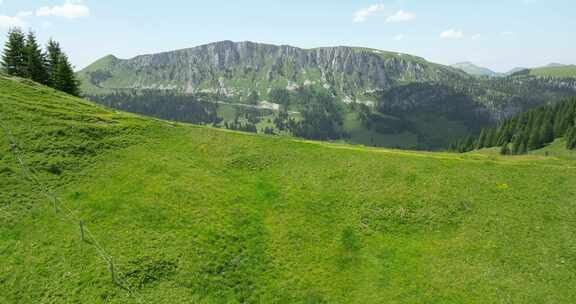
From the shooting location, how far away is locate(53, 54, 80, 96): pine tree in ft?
268

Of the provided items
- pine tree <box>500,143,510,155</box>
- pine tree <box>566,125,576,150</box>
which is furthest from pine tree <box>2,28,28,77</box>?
pine tree <box>566,125,576,150</box>

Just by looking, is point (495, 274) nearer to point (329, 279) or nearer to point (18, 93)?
point (329, 279)

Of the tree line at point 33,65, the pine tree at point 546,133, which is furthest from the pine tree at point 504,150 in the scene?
the tree line at point 33,65

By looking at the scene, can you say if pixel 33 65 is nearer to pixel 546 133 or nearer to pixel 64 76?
pixel 64 76

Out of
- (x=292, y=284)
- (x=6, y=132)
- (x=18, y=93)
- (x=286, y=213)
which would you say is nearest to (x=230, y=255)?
(x=292, y=284)

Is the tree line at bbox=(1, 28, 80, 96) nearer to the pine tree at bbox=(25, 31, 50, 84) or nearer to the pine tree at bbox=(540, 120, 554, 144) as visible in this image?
the pine tree at bbox=(25, 31, 50, 84)

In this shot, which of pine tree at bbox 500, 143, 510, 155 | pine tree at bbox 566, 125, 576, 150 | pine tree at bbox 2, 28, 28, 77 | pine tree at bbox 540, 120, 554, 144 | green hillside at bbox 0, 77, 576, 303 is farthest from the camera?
pine tree at bbox 540, 120, 554, 144

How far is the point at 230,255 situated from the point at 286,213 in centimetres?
890

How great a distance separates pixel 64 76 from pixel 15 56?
460 inches

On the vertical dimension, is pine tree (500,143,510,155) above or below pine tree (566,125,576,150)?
below

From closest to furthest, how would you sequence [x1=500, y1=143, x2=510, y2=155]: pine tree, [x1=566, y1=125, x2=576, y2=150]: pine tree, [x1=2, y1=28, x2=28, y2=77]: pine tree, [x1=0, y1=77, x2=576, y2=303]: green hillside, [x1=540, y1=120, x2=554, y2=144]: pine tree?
1. [x1=0, y1=77, x2=576, y2=303]: green hillside
2. [x1=2, y1=28, x2=28, y2=77]: pine tree
3. [x1=566, y1=125, x2=576, y2=150]: pine tree
4. [x1=500, y1=143, x2=510, y2=155]: pine tree
5. [x1=540, y1=120, x2=554, y2=144]: pine tree

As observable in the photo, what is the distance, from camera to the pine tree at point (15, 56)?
78.5 metres

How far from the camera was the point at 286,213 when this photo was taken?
3644cm

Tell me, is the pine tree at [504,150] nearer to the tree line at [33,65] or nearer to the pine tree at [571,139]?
the pine tree at [571,139]
